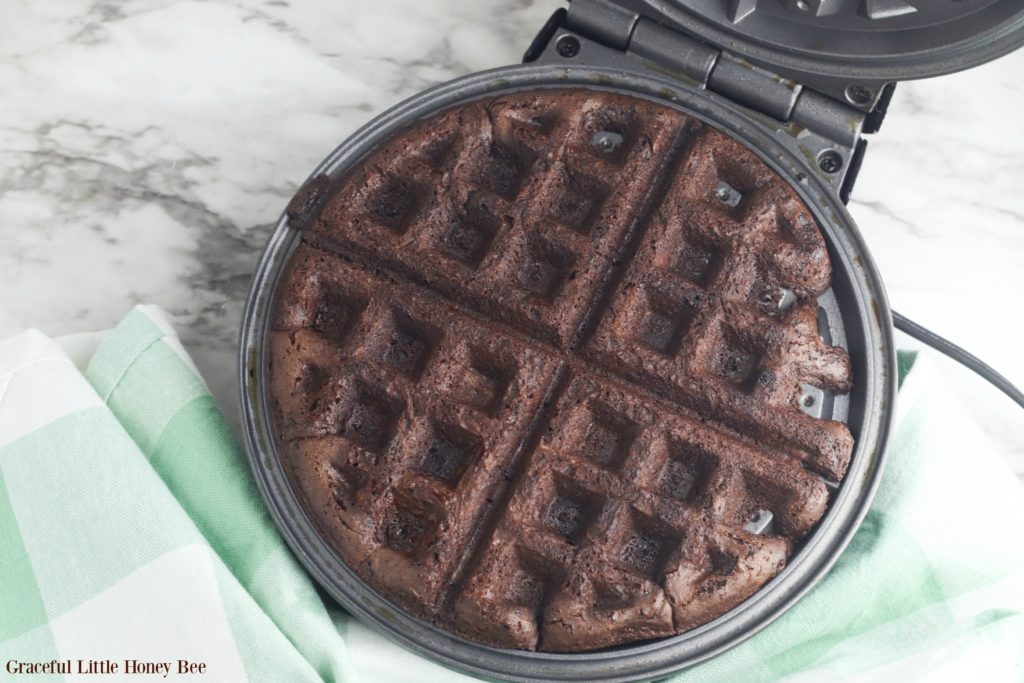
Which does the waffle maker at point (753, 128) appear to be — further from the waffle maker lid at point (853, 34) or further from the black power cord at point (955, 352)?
the black power cord at point (955, 352)

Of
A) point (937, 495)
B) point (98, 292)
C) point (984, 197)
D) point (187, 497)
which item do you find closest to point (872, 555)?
point (937, 495)

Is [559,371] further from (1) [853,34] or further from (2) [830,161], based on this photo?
(1) [853,34]

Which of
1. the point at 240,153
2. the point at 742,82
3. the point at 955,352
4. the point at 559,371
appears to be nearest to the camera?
the point at 559,371

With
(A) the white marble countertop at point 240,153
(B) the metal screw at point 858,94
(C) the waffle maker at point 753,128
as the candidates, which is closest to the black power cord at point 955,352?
(A) the white marble countertop at point 240,153

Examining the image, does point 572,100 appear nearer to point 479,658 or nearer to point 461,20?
point 461,20

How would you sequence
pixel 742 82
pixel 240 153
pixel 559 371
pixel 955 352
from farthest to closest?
pixel 240 153
pixel 955 352
pixel 742 82
pixel 559 371

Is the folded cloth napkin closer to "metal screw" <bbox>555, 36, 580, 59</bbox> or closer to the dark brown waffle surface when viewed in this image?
the dark brown waffle surface

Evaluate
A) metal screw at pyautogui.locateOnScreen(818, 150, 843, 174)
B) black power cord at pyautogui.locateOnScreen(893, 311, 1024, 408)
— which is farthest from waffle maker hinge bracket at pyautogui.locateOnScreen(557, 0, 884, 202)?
black power cord at pyautogui.locateOnScreen(893, 311, 1024, 408)

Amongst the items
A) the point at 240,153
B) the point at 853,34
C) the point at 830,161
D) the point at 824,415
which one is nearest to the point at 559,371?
the point at 824,415
